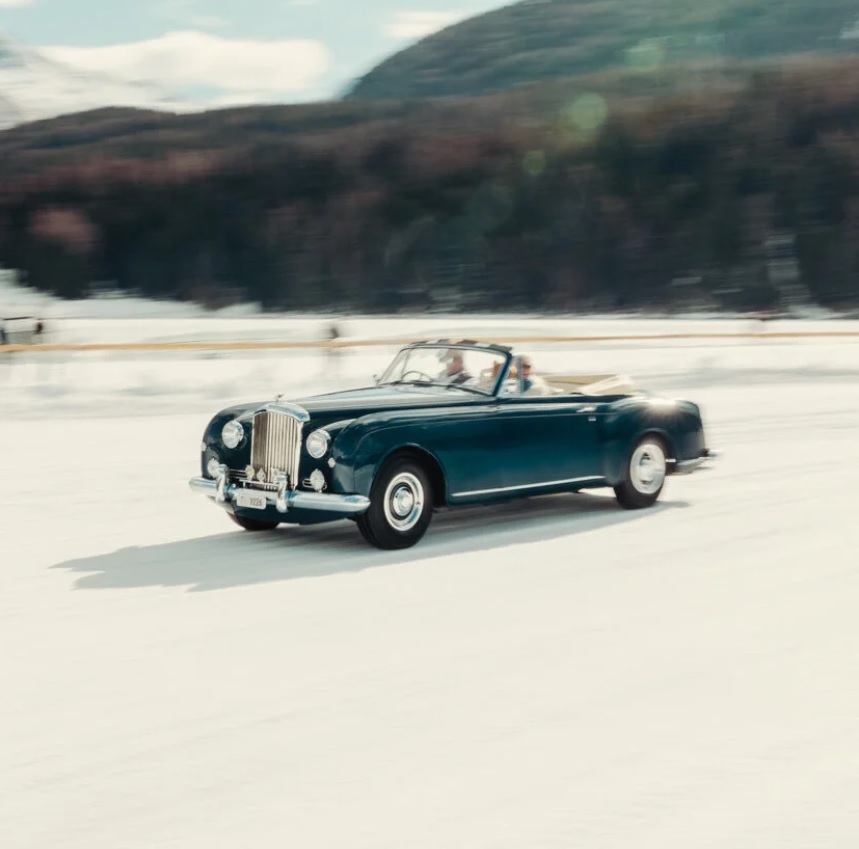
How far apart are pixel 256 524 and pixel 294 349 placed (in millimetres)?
17610

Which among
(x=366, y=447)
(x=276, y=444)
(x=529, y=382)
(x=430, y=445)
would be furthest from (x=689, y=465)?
(x=276, y=444)

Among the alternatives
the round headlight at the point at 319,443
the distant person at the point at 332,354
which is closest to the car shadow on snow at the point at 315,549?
the round headlight at the point at 319,443

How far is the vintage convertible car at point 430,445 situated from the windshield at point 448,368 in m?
0.01

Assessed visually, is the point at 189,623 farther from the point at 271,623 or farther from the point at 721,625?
the point at 721,625

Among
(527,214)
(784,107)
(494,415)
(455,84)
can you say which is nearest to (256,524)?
(494,415)

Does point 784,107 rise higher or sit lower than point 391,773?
higher

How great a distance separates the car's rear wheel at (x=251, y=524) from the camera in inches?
378

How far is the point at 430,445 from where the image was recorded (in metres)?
8.75

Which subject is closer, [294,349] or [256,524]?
[256,524]

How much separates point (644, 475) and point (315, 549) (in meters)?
3.00

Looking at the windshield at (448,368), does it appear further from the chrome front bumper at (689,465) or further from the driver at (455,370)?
the chrome front bumper at (689,465)

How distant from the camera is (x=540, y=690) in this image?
552cm

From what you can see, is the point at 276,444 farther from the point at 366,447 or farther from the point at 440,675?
the point at 440,675

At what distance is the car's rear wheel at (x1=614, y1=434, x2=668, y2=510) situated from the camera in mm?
10414
